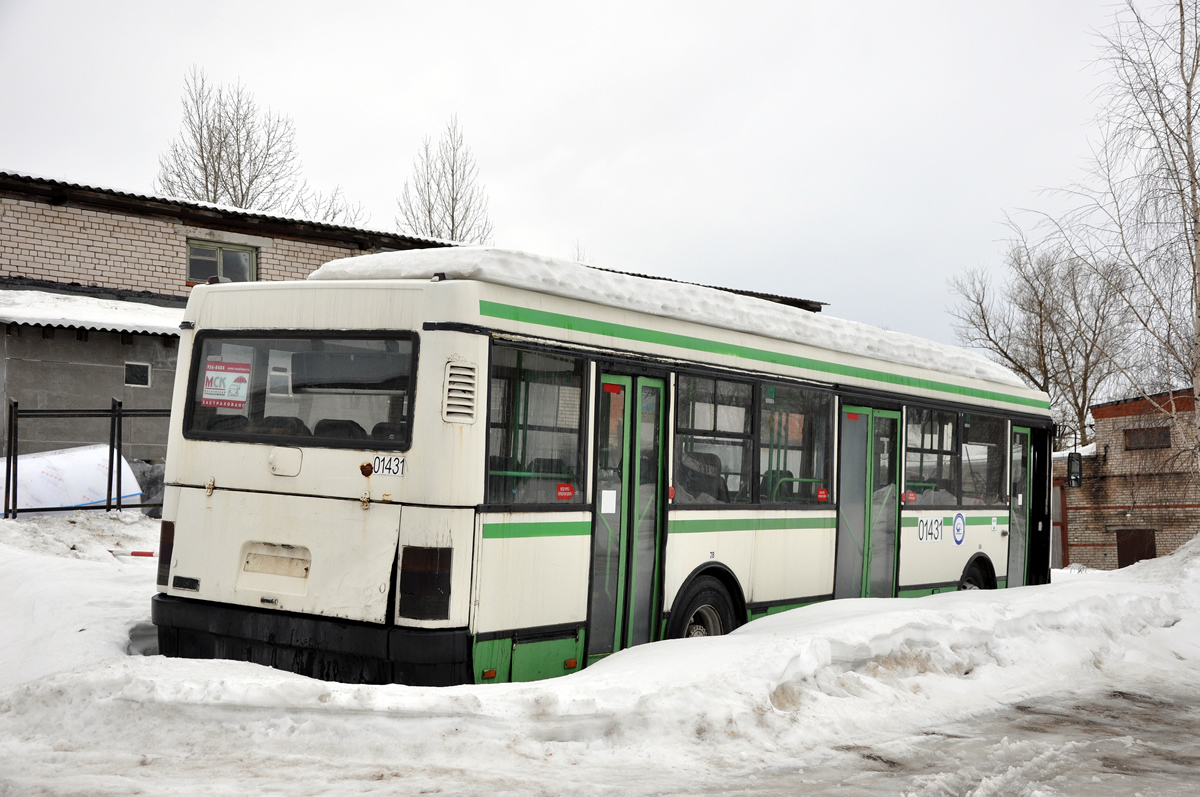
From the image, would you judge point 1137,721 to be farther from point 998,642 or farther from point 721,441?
point 721,441

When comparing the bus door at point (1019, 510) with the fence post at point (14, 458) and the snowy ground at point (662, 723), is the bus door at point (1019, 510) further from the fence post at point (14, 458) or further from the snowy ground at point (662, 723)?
the fence post at point (14, 458)

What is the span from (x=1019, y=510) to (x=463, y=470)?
8.91 m

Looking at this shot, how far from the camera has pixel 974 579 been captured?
11914mm

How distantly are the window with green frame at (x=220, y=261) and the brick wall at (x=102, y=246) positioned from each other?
0.15 m

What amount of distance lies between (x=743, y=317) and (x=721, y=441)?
1052mm

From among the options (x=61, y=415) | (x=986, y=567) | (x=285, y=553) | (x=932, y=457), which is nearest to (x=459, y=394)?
(x=285, y=553)

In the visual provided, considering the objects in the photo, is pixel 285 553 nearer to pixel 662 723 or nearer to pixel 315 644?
pixel 315 644

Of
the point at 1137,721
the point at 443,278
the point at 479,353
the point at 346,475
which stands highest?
the point at 443,278

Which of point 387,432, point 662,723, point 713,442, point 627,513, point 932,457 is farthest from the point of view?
point 932,457

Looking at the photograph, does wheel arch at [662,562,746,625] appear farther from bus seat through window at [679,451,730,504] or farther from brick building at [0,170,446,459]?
brick building at [0,170,446,459]

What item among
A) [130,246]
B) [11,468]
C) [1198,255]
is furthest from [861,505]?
[130,246]

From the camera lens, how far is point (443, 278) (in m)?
6.24

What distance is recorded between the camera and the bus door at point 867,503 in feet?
31.8

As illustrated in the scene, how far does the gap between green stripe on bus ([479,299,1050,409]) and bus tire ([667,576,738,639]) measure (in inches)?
70.7
